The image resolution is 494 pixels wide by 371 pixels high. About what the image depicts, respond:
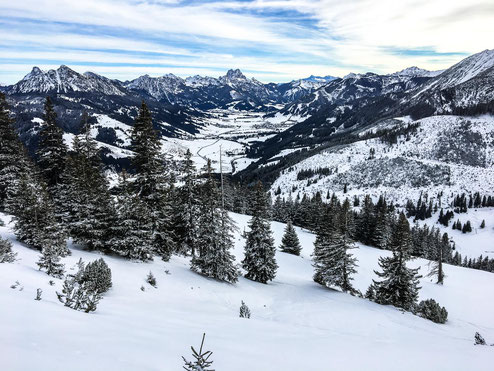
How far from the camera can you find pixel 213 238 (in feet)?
75.0

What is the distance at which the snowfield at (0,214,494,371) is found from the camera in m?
6.18

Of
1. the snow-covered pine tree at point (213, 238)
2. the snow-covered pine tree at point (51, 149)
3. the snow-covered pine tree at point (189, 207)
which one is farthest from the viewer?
the snow-covered pine tree at point (51, 149)

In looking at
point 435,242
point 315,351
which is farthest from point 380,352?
point 435,242

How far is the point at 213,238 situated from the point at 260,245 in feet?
22.0

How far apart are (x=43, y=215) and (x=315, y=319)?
17.9 metres

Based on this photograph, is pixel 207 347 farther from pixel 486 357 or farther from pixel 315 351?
pixel 486 357

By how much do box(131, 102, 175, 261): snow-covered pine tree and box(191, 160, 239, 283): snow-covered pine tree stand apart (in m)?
3.36

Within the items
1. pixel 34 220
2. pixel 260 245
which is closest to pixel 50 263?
pixel 34 220

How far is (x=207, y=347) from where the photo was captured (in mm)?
8273

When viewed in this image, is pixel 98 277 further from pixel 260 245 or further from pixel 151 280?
pixel 260 245

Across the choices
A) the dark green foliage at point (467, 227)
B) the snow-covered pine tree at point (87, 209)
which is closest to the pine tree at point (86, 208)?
the snow-covered pine tree at point (87, 209)

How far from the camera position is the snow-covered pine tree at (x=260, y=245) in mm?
28125

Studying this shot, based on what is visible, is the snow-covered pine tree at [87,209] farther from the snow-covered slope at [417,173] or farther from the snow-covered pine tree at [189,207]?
the snow-covered slope at [417,173]

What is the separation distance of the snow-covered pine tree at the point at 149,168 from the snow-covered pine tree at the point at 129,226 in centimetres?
172
